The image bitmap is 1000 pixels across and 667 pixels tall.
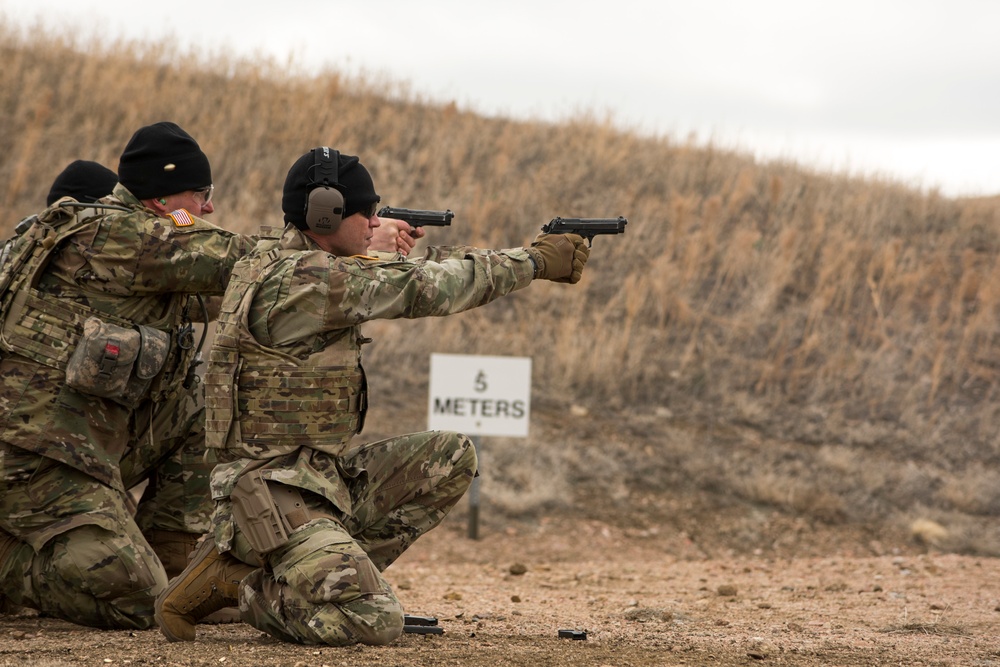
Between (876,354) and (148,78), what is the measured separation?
9.39 metres

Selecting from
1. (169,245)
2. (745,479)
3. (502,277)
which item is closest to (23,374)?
(169,245)

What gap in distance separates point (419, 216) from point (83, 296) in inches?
56.0

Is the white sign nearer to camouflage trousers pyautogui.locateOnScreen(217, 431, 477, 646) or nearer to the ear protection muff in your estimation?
camouflage trousers pyautogui.locateOnScreen(217, 431, 477, 646)

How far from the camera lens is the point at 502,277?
3.92 metres

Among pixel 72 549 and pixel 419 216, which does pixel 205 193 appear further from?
pixel 72 549

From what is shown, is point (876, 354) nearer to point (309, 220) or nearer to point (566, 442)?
point (566, 442)

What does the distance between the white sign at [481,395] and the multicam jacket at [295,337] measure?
423cm

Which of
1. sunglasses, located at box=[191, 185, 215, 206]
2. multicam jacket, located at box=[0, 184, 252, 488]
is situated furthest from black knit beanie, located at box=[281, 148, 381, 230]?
sunglasses, located at box=[191, 185, 215, 206]

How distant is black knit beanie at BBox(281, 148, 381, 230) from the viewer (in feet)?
12.5

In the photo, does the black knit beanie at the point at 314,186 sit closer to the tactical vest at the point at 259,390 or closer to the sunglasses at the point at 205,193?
the tactical vest at the point at 259,390

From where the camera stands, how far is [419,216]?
461cm

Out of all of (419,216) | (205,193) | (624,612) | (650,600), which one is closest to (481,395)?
(650,600)

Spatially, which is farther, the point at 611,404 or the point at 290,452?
the point at 611,404

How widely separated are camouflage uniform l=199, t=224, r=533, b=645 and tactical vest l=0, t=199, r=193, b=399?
2.81 ft
